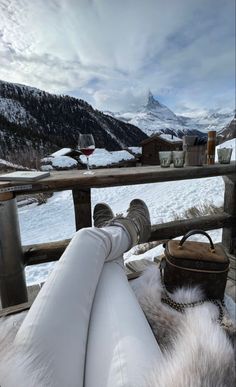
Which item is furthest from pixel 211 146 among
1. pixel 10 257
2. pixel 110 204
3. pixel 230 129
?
pixel 230 129

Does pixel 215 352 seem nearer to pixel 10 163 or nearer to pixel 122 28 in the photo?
pixel 10 163

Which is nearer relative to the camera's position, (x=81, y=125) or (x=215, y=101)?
(x=81, y=125)

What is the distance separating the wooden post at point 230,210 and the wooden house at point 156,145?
1.84 feet

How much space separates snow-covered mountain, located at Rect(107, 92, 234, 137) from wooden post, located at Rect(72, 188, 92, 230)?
4.50 ft

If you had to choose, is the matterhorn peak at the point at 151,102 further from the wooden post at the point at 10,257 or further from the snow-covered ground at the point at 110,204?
the wooden post at the point at 10,257

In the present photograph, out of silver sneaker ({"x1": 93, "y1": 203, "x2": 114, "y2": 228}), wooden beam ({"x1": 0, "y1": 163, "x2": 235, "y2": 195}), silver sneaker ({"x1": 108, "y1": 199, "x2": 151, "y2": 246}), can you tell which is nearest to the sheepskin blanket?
silver sneaker ({"x1": 108, "y1": 199, "x2": 151, "y2": 246})

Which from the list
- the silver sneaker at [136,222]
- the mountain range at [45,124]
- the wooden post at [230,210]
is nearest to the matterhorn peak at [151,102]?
the mountain range at [45,124]

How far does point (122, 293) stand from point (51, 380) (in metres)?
0.24

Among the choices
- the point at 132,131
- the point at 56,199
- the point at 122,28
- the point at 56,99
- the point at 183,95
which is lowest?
the point at 56,199

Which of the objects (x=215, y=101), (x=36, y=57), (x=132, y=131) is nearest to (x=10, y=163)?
(x=36, y=57)

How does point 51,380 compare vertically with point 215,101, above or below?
below

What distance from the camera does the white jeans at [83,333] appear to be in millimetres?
376

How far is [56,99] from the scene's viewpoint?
6.89 ft

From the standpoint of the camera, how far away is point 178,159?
4.25 ft
